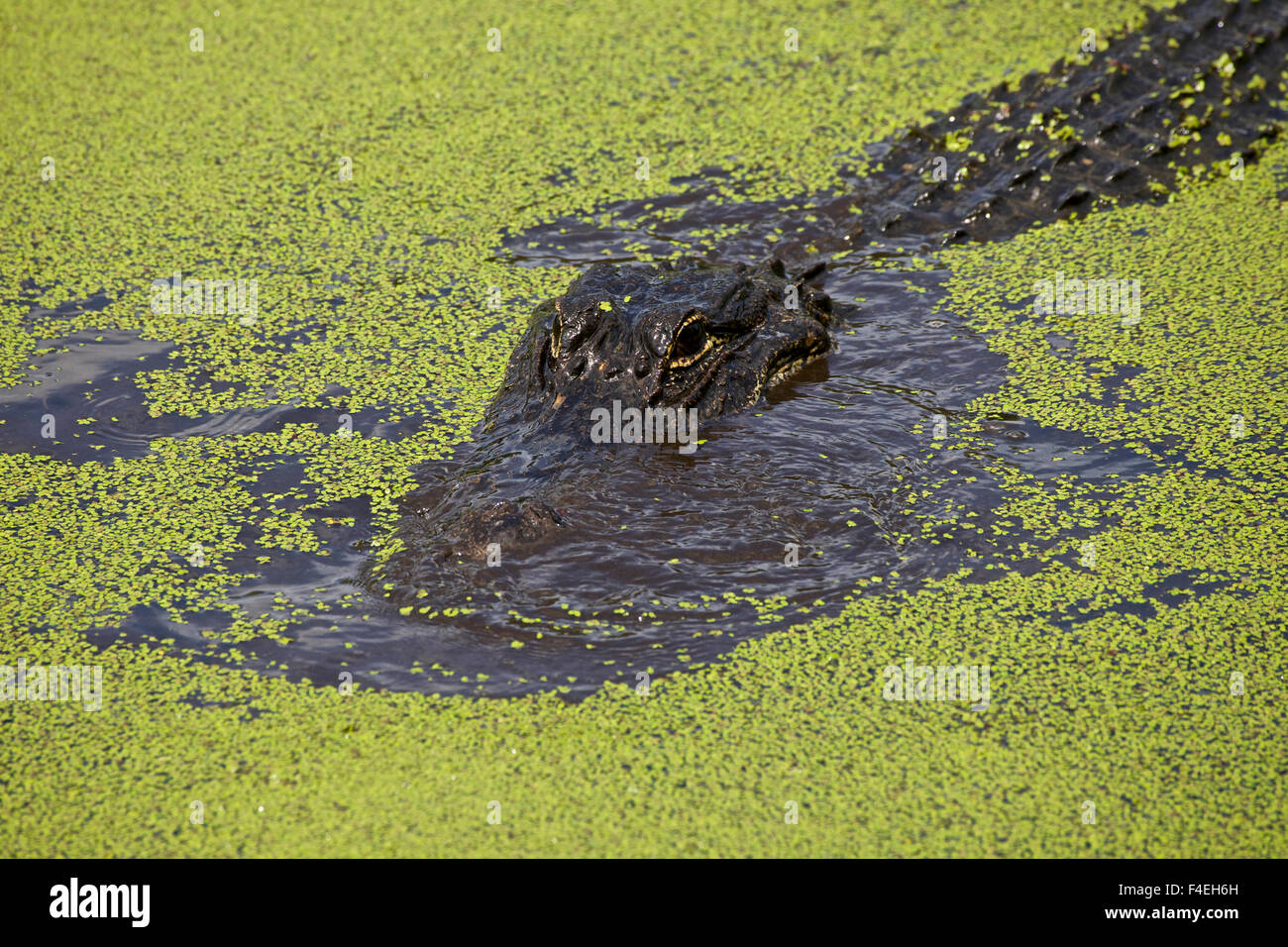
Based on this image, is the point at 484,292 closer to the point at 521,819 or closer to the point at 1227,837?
the point at 521,819

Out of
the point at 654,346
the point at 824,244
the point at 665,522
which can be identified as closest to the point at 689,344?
the point at 654,346

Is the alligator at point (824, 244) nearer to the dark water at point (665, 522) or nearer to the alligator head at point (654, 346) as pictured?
the alligator head at point (654, 346)

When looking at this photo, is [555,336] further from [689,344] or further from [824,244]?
[824,244]

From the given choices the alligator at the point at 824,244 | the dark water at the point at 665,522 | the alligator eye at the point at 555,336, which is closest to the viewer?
the dark water at the point at 665,522

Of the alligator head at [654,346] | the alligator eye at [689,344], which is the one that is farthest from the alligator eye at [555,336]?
the alligator eye at [689,344]

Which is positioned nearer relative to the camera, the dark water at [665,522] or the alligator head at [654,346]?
the dark water at [665,522]

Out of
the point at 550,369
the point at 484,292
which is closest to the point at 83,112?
the point at 484,292

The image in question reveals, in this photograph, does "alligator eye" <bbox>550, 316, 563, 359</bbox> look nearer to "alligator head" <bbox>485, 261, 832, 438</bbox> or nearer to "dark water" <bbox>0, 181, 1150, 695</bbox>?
"alligator head" <bbox>485, 261, 832, 438</bbox>

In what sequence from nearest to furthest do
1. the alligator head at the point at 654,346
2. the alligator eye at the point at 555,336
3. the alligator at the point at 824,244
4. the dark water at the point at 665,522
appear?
the dark water at the point at 665,522, the alligator at the point at 824,244, the alligator head at the point at 654,346, the alligator eye at the point at 555,336
